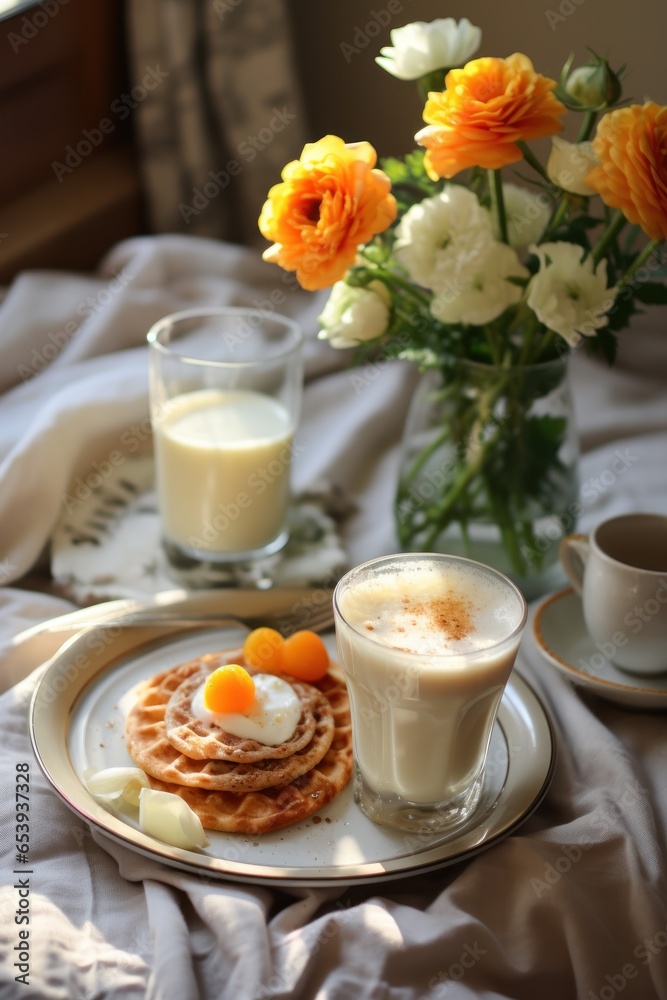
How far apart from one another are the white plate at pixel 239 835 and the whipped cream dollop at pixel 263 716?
8 cm

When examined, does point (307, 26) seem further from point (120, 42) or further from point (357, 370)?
point (357, 370)

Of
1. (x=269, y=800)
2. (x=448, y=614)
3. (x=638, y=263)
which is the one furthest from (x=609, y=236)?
(x=269, y=800)

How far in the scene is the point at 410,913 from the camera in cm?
85

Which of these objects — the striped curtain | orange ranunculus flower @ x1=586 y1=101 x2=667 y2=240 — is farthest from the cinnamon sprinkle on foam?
the striped curtain

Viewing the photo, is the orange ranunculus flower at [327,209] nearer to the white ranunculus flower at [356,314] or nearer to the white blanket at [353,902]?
the white ranunculus flower at [356,314]

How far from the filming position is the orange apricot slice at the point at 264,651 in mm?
1067

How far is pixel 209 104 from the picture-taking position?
2.04 m

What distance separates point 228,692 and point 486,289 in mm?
466

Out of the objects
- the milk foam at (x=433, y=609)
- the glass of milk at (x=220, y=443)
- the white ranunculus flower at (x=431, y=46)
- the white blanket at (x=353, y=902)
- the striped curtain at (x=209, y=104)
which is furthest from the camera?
the striped curtain at (x=209, y=104)

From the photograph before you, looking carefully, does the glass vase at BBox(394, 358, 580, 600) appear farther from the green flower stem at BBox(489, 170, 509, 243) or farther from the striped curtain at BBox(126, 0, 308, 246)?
the striped curtain at BBox(126, 0, 308, 246)

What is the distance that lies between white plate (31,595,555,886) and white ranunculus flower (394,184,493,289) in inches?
16.8

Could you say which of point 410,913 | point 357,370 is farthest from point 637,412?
point 410,913

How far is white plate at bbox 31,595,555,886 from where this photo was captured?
34.2 inches

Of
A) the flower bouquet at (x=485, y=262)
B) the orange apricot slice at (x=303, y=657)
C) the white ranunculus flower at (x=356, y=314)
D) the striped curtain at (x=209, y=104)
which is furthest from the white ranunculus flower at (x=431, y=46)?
the striped curtain at (x=209, y=104)
